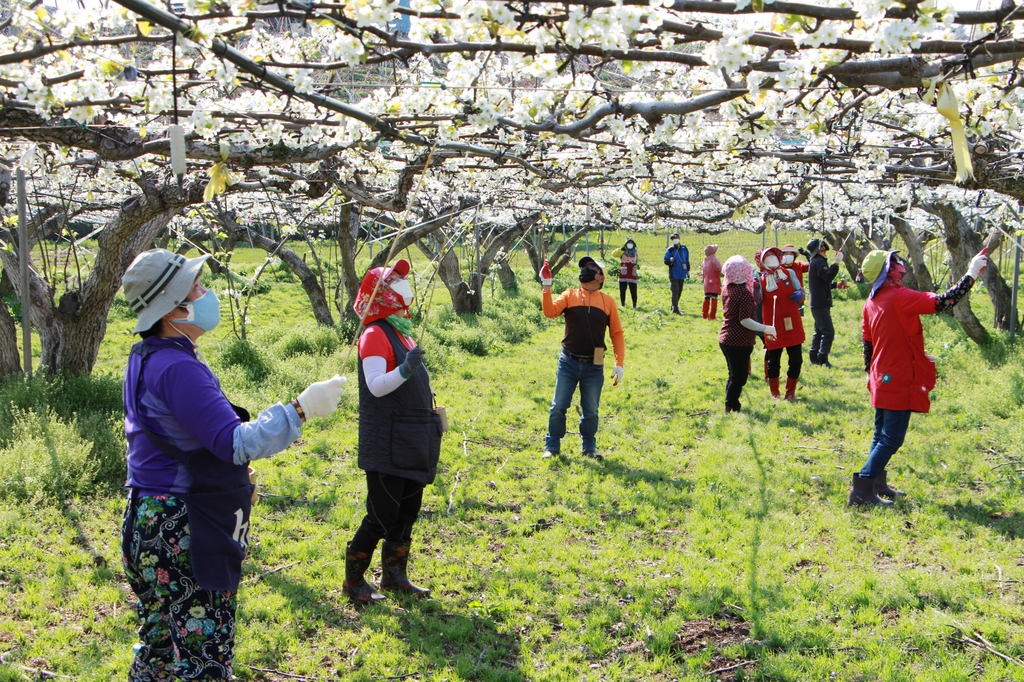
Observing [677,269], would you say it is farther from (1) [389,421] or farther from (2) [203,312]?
(2) [203,312]

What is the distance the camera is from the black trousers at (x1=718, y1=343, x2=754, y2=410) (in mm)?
7406

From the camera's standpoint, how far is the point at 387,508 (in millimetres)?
3730

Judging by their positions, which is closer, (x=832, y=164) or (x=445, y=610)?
(x=445, y=610)

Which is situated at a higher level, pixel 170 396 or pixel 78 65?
pixel 78 65

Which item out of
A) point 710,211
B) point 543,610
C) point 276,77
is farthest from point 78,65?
point 710,211

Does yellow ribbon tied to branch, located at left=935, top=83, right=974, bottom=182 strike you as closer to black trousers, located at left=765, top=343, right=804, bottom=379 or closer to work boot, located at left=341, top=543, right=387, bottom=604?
work boot, located at left=341, top=543, right=387, bottom=604

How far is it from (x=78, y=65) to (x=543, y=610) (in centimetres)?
346

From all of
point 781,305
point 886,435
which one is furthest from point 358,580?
point 781,305

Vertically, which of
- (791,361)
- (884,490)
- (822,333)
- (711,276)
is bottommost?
(884,490)

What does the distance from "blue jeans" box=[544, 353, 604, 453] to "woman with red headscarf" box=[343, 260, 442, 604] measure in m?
2.42

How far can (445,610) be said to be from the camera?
3943 mm

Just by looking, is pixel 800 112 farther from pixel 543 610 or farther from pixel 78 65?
pixel 78 65

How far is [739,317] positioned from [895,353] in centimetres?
249

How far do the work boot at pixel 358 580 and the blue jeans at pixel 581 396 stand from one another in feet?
8.31
